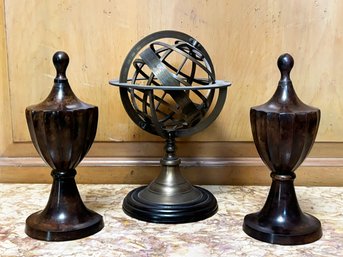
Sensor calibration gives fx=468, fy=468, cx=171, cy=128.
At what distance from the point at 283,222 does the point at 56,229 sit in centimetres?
43

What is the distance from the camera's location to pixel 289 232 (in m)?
0.88

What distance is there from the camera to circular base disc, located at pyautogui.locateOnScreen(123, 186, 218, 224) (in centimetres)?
97

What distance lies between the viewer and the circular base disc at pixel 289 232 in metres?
0.87

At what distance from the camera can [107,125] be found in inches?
48.3

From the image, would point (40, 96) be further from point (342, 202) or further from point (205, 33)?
point (342, 202)

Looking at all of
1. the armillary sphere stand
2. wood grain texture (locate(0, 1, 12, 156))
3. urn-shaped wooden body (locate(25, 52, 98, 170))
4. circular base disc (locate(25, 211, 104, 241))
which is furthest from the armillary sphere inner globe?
wood grain texture (locate(0, 1, 12, 156))

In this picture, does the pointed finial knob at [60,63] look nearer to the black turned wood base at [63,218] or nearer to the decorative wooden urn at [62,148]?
the decorative wooden urn at [62,148]

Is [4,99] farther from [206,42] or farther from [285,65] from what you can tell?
[285,65]

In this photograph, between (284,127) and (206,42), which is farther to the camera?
(206,42)

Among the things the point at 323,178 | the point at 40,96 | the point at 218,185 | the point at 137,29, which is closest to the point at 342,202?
the point at 323,178

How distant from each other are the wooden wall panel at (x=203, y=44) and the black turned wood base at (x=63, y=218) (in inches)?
12.3

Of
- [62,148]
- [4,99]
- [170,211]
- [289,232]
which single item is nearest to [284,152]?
[289,232]

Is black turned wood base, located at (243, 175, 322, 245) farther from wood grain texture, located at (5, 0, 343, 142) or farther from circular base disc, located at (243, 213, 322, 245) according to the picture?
wood grain texture, located at (5, 0, 343, 142)

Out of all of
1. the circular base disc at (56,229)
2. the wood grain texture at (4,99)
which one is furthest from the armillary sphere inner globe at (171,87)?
the wood grain texture at (4,99)
